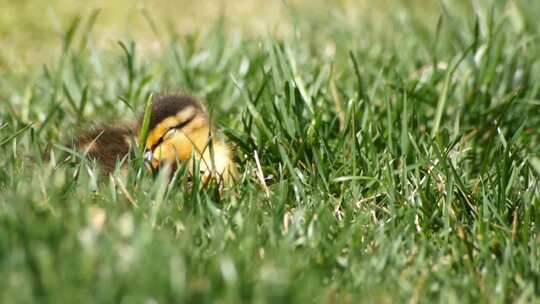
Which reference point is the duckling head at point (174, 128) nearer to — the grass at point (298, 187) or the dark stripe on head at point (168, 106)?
the dark stripe on head at point (168, 106)

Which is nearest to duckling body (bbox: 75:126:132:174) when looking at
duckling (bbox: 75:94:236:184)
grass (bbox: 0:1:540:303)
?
duckling (bbox: 75:94:236:184)

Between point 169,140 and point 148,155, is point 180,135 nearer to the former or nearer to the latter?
point 169,140

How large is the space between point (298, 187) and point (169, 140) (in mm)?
600

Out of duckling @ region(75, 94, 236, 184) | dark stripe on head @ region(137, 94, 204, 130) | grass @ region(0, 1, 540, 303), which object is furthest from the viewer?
dark stripe on head @ region(137, 94, 204, 130)

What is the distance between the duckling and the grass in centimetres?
9

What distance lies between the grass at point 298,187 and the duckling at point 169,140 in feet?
0.30

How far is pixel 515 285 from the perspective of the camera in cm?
218

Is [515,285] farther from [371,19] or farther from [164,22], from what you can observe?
[164,22]

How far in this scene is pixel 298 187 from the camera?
2697 mm

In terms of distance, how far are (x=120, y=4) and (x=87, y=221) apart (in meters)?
4.53

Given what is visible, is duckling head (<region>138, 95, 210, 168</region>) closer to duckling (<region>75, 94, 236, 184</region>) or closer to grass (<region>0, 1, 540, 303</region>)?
duckling (<region>75, 94, 236, 184</region>)

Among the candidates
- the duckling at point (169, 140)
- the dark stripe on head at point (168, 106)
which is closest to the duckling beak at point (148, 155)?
the duckling at point (169, 140)

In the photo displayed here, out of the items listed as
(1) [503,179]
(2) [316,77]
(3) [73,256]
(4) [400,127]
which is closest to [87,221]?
(3) [73,256]

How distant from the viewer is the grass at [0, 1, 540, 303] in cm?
180
